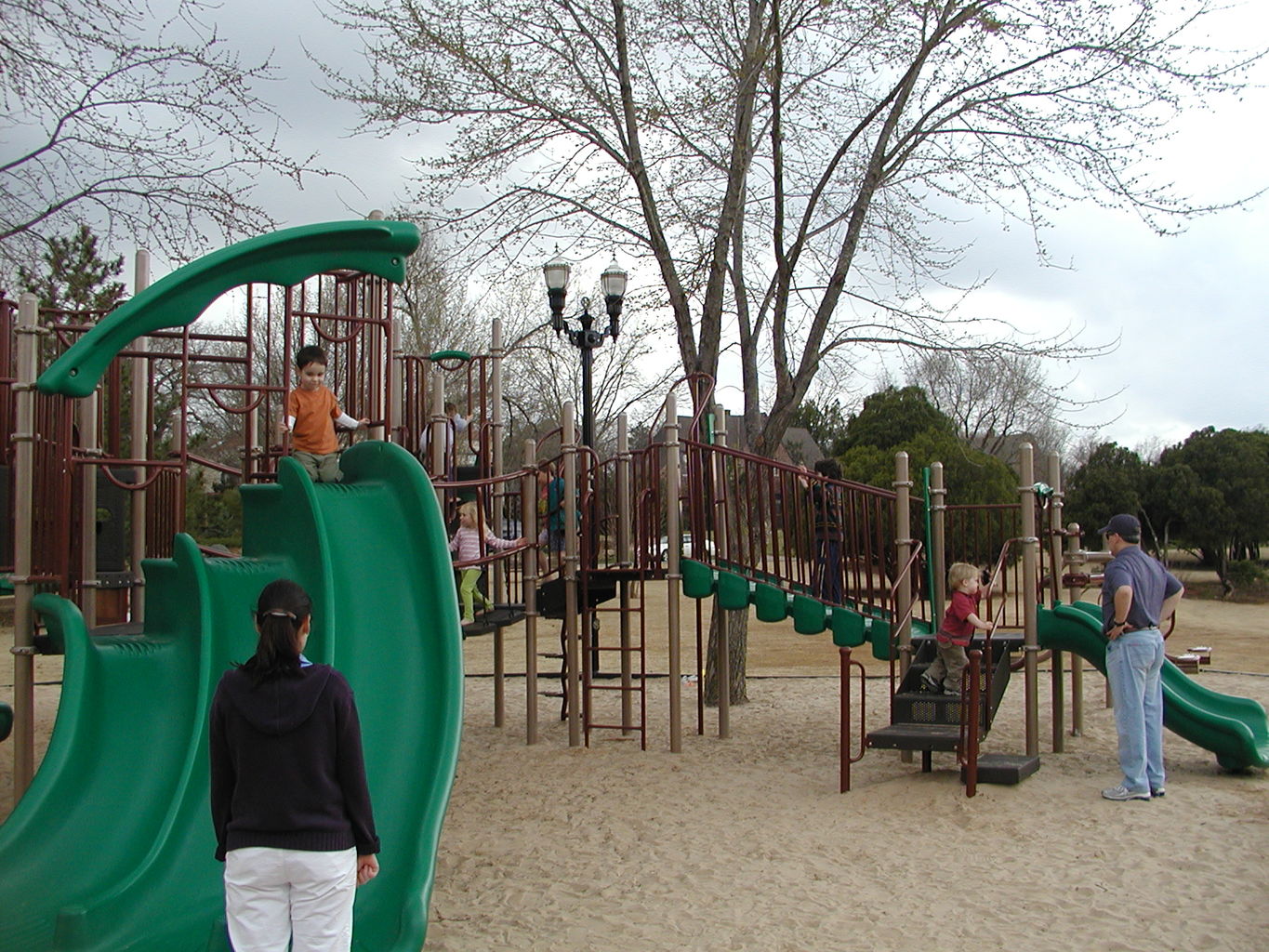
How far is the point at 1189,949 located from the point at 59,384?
6.25 meters

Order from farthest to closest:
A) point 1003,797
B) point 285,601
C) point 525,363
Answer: point 525,363 → point 1003,797 → point 285,601

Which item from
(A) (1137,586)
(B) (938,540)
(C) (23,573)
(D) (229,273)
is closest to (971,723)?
(A) (1137,586)

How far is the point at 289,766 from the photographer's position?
11.3 ft

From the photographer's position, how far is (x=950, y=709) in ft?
30.2

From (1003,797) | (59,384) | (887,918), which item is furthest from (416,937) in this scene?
(1003,797)

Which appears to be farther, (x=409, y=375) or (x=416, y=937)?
(x=409, y=375)

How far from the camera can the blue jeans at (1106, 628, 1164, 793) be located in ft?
27.7

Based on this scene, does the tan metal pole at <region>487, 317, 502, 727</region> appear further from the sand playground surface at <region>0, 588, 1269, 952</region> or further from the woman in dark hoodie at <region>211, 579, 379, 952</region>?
the woman in dark hoodie at <region>211, 579, 379, 952</region>

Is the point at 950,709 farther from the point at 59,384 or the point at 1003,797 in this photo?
the point at 59,384

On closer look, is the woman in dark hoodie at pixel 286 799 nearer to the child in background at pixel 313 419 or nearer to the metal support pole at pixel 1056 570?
the child in background at pixel 313 419

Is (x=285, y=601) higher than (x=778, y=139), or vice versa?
(x=778, y=139)

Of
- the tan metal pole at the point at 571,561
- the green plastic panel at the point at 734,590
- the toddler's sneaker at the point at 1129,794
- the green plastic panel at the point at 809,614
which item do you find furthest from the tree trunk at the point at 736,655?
the toddler's sneaker at the point at 1129,794

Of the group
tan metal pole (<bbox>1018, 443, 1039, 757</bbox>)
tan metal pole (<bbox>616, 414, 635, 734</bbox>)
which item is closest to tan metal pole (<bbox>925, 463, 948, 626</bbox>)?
tan metal pole (<bbox>1018, 443, 1039, 757</bbox>)

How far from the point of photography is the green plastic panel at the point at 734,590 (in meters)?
10.7
